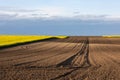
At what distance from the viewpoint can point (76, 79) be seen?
616 inches

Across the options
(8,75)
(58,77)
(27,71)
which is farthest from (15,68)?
(58,77)

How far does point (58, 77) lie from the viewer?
16.4m

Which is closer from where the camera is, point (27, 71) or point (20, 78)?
point (20, 78)

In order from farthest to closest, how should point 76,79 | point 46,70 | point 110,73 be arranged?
point 46,70 → point 110,73 → point 76,79

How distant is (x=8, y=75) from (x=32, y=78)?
1510 millimetres

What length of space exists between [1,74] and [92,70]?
16.7ft

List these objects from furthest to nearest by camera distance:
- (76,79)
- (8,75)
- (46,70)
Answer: (46,70), (8,75), (76,79)

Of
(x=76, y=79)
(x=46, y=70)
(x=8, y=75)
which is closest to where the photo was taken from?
(x=76, y=79)

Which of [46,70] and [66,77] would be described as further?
[46,70]

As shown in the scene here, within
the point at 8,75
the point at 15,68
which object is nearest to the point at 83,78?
the point at 8,75

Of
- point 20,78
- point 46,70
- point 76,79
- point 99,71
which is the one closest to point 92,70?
point 99,71

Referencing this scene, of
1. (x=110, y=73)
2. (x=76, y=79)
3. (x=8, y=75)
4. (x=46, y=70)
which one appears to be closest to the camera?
(x=76, y=79)

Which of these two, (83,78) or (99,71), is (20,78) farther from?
(99,71)

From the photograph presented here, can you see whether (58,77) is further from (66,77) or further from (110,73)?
(110,73)
